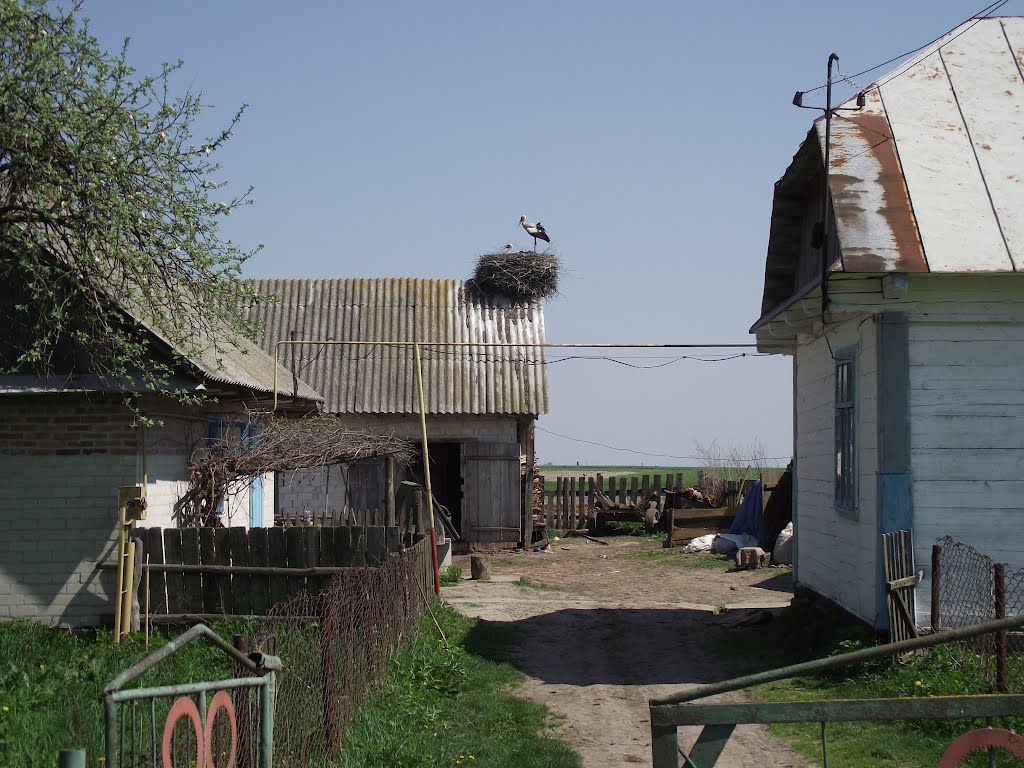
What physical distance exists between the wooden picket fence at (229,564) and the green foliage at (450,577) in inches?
241

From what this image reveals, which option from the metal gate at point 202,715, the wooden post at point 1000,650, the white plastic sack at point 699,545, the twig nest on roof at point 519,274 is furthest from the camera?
the twig nest on roof at point 519,274

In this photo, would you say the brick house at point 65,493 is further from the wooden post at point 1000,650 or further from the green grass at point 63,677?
the wooden post at point 1000,650

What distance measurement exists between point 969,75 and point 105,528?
398 inches

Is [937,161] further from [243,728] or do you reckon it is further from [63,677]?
[63,677]

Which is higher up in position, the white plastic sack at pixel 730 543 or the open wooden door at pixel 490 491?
the open wooden door at pixel 490 491

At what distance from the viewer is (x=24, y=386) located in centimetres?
1005

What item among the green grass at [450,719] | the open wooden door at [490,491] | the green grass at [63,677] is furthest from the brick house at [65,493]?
the open wooden door at [490,491]

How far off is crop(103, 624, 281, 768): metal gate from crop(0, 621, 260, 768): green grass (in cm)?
83

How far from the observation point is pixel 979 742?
10.7ft

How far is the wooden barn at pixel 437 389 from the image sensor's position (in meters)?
21.2

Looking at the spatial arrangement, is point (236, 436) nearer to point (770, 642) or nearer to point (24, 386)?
point (24, 386)

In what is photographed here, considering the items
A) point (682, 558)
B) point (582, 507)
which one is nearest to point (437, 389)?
point (682, 558)

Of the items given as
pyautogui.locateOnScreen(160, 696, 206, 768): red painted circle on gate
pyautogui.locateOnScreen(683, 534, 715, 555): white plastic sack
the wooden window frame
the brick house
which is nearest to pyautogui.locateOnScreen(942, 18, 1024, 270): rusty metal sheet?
the wooden window frame

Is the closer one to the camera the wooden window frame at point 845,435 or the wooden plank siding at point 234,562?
the wooden window frame at point 845,435
